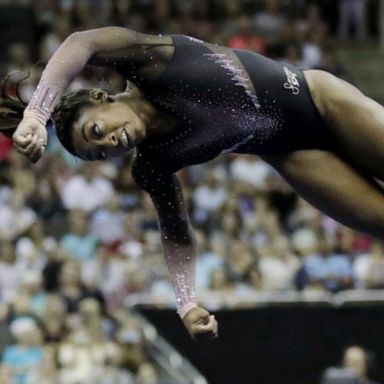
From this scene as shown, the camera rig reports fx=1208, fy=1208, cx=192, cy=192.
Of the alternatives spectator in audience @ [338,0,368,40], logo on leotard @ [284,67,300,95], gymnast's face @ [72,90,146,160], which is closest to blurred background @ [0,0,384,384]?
gymnast's face @ [72,90,146,160]

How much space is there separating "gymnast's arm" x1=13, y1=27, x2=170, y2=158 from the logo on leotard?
2.06 ft

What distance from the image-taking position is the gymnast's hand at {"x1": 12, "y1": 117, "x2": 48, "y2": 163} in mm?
4012

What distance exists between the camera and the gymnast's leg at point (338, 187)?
498 cm

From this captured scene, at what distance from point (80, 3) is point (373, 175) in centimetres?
860

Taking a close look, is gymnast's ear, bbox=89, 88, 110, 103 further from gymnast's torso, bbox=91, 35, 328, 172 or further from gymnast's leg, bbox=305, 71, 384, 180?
gymnast's leg, bbox=305, 71, 384, 180

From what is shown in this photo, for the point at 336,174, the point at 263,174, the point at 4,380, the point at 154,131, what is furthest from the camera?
the point at 263,174

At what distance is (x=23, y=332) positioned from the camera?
8414mm

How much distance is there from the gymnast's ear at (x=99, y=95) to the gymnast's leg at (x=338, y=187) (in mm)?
870

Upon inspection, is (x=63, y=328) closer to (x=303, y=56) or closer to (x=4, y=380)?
(x=4, y=380)

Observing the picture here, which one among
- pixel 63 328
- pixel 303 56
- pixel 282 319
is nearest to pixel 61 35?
pixel 303 56

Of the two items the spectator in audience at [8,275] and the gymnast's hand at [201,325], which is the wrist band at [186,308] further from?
the spectator in audience at [8,275]

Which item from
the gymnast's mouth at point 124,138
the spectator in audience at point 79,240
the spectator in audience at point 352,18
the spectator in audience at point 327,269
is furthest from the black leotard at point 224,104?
the spectator in audience at point 352,18

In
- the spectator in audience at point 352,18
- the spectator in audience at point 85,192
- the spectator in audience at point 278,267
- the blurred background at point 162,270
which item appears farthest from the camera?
the spectator in audience at point 352,18

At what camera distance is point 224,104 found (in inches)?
185
